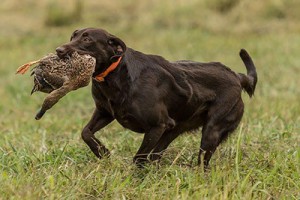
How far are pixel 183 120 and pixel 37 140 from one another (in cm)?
178

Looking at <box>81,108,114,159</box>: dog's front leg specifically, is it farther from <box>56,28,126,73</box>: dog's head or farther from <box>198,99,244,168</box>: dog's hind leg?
<box>198,99,244,168</box>: dog's hind leg

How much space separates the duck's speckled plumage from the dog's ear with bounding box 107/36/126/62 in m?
0.24

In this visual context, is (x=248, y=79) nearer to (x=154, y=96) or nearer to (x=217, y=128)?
(x=217, y=128)

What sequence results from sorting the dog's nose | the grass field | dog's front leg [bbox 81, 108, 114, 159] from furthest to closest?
dog's front leg [bbox 81, 108, 114, 159], the dog's nose, the grass field

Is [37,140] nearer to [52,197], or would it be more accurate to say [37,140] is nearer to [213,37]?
[52,197]

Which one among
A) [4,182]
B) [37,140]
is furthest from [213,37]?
[4,182]

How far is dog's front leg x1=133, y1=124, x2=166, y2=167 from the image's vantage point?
18.7 feet

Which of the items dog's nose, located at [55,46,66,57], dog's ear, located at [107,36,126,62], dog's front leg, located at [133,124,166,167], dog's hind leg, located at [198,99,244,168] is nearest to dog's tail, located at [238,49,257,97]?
dog's hind leg, located at [198,99,244,168]

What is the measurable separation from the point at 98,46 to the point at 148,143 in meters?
0.90

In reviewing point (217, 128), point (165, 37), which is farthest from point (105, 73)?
point (165, 37)

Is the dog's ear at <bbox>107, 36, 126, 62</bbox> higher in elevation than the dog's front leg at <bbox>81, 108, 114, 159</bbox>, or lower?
higher

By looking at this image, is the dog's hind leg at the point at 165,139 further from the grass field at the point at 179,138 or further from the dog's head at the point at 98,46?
the dog's head at the point at 98,46

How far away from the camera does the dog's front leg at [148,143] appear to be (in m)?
5.70

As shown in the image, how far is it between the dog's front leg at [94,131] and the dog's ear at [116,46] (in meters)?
0.55
